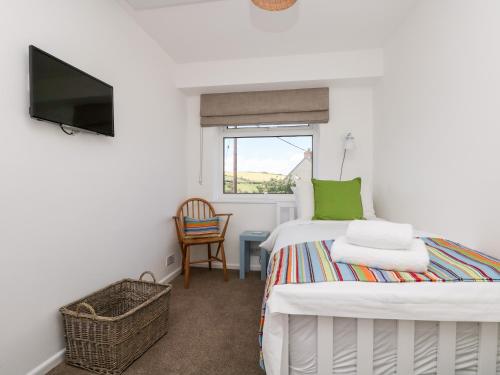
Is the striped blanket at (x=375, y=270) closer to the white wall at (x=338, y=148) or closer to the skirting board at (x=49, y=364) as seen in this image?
the skirting board at (x=49, y=364)

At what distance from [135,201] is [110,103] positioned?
2.68ft

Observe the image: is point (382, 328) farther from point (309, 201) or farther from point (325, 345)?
point (309, 201)

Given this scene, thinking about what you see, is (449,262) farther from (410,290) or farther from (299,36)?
(299,36)

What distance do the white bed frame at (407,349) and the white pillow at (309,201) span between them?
1635mm

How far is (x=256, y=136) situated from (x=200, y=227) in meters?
1.37

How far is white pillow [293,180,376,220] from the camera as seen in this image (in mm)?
2645

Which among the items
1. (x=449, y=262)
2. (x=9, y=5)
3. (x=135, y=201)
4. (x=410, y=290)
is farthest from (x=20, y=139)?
(x=449, y=262)

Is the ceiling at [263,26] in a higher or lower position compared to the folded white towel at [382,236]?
higher

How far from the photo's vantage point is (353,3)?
2.18 meters

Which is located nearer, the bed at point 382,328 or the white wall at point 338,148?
the bed at point 382,328

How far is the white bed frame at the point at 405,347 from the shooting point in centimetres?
98

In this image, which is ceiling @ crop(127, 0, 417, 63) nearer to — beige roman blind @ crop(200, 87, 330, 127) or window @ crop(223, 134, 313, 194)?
beige roman blind @ crop(200, 87, 330, 127)

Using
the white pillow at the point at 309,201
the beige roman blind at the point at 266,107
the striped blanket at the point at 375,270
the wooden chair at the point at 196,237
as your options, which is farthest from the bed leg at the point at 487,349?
the beige roman blind at the point at 266,107

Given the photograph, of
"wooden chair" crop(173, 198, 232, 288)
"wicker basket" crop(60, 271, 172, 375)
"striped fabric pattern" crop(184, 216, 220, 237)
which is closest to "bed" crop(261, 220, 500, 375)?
"wicker basket" crop(60, 271, 172, 375)
